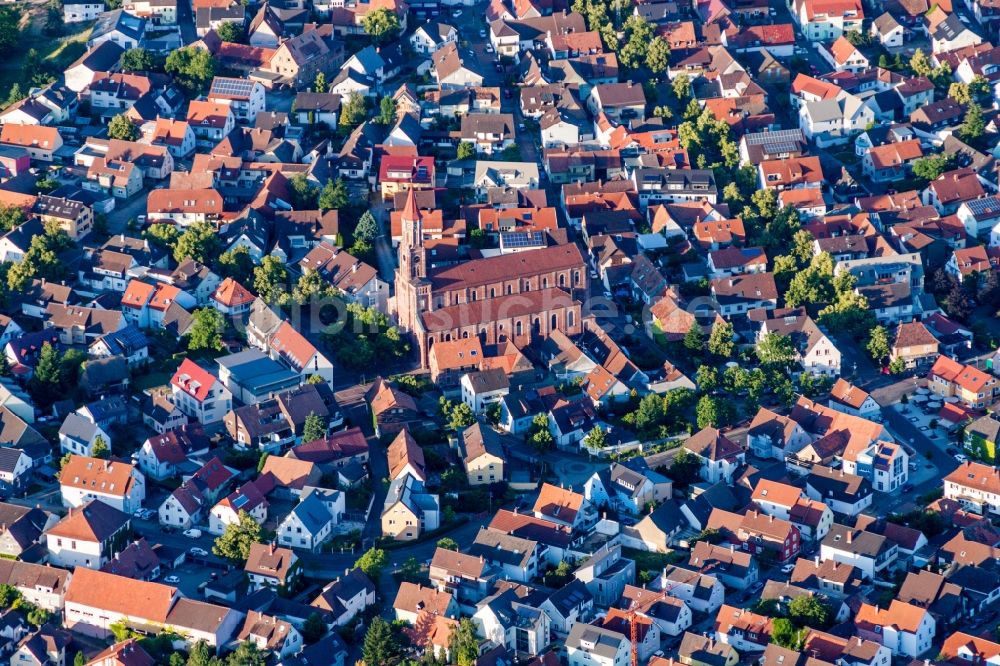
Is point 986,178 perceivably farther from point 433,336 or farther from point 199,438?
point 199,438

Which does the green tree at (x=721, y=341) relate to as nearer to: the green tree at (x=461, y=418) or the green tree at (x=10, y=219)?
the green tree at (x=461, y=418)

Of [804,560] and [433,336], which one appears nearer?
[804,560]

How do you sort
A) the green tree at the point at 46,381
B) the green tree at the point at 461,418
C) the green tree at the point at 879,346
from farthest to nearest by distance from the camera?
1. the green tree at the point at 879,346
2. the green tree at the point at 46,381
3. the green tree at the point at 461,418

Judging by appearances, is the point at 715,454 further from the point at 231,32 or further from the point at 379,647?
the point at 231,32

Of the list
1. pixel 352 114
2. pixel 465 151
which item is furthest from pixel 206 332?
pixel 352 114

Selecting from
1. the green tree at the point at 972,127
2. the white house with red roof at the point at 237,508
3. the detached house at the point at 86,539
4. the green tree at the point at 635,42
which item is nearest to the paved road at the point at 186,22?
the green tree at the point at 635,42

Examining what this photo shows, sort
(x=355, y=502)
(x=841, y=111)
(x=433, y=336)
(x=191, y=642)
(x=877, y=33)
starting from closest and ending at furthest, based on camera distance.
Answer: (x=191, y=642) < (x=355, y=502) < (x=433, y=336) < (x=841, y=111) < (x=877, y=33)

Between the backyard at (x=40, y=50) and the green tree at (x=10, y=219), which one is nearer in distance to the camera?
the green tree at (x=10, y=219)

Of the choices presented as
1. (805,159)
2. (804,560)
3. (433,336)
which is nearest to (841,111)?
(805,159)
